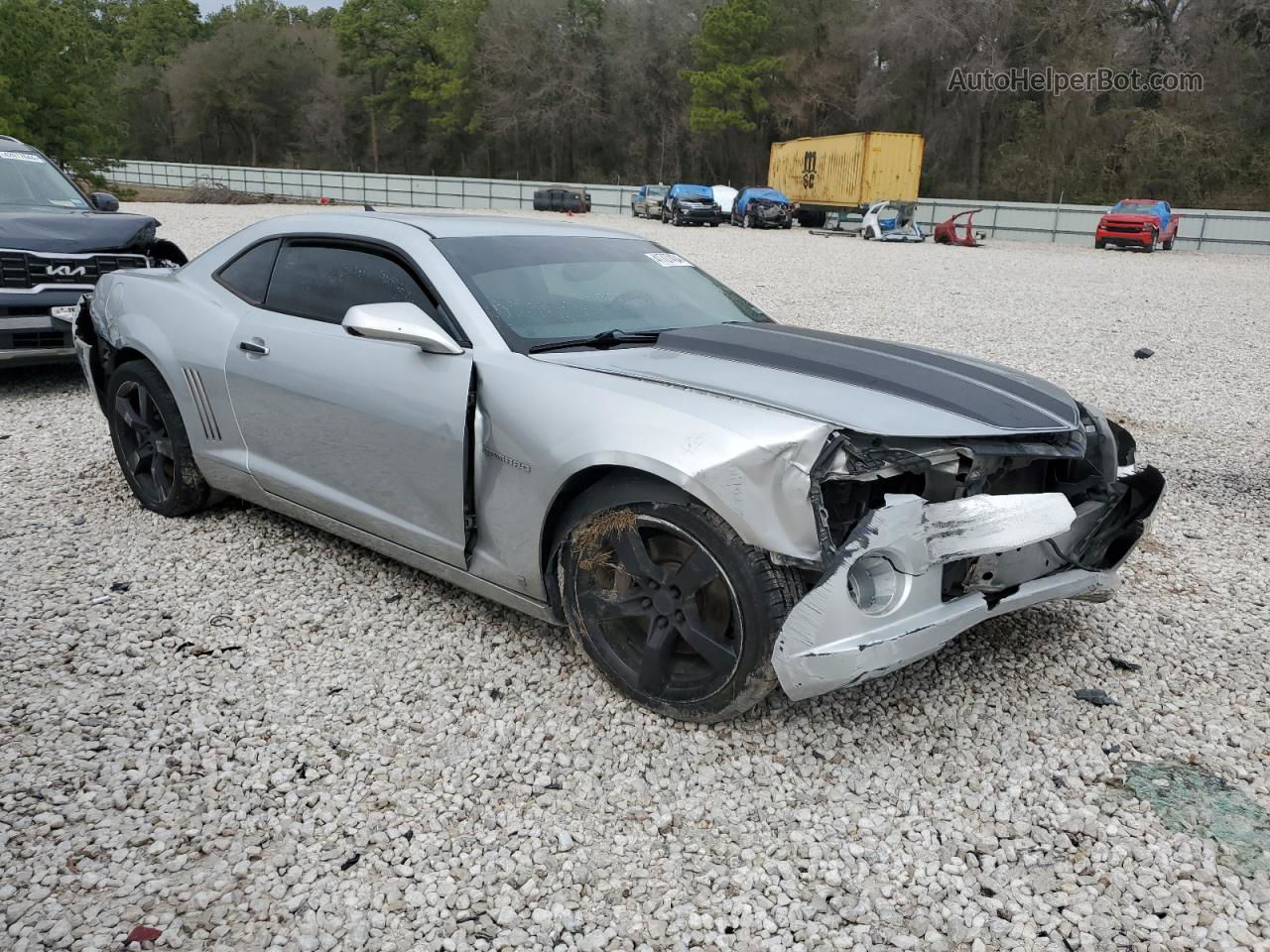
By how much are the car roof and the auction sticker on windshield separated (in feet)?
0.40

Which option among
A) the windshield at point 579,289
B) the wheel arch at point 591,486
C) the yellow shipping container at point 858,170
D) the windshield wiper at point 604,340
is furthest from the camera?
the yellow shipping container at point 858,170

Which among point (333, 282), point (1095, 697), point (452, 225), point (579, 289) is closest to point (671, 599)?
point (579, 289)

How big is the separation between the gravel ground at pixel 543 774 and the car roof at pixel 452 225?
4.71 ft

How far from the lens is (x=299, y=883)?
2406 millimetres

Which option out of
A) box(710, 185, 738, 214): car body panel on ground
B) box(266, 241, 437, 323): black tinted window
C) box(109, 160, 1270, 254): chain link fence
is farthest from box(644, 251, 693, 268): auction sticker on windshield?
box(710, 185, 738, 214): car body panel on ground

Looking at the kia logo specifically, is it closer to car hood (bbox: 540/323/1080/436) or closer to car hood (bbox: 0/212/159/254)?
car hood (bbox: 0/212/159/254)

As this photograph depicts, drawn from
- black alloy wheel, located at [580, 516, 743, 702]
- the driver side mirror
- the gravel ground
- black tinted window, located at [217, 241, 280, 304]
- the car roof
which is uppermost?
the car roof

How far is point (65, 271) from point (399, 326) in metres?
5.16

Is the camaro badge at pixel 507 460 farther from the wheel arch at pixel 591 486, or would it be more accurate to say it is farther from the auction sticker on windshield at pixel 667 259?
the auction sticker on windshield at pixel 667 259

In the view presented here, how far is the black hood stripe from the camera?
2994 mm

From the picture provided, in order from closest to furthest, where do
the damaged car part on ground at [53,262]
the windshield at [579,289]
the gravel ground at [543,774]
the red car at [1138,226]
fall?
1. the gravel ground at [543,774]
2. the windshield at [579,289]
3. the damaged car part on ground at [53,262]
4. the red car at [1138,226]

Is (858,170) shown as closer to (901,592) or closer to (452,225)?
(452,225)

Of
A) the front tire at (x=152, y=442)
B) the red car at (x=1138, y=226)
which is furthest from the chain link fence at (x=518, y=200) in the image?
the front tire at (x=152, y=442)

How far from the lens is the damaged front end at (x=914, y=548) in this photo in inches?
103
